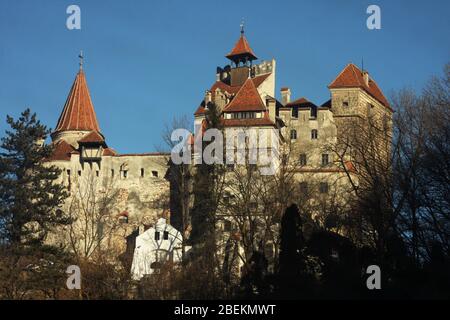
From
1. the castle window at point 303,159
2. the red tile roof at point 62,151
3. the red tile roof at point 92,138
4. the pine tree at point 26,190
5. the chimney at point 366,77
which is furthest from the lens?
the chimney at point 366,77

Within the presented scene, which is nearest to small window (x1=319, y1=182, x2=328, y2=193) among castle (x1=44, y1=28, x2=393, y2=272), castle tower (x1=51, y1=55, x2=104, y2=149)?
castle (x1=44, y1=28, x2=393, y2=272)

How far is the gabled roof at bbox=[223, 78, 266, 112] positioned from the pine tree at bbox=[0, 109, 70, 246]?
12.6m

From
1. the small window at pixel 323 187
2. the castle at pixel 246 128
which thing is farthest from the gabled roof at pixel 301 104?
the small window at pixel 323 187

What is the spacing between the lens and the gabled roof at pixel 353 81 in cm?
A: 6519

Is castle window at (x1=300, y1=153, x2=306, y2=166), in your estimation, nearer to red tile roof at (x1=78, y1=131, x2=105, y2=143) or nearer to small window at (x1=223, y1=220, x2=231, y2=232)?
small window at (x1=223, y1=220, x2=231, y2=232)

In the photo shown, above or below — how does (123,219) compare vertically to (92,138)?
below

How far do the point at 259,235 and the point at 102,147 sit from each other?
1963 cm

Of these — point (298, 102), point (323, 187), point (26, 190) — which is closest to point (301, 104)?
point (298, 102)

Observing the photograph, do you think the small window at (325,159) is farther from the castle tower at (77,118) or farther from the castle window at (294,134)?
the castle tower at (77,118)

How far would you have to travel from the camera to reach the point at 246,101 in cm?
6247

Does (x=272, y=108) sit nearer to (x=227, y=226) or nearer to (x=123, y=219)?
(x=123, y=219)

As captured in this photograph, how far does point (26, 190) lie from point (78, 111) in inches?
841

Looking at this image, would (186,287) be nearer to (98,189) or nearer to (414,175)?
(414,175)
